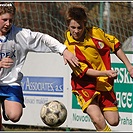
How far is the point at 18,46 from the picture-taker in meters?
8.65

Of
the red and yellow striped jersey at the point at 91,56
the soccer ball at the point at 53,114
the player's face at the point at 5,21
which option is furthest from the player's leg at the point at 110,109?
the player's face at the point at 5,21

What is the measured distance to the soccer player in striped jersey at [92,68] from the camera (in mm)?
8703

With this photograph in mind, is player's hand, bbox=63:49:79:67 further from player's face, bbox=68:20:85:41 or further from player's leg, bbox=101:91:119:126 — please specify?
player's leg, bbox=101:91:119:126

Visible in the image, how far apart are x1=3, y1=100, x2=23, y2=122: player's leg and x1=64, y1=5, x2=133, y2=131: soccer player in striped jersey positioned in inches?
31.8

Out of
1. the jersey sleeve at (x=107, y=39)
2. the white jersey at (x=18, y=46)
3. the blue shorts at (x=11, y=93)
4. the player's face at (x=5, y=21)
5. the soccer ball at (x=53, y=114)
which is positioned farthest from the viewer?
the soccer ball at (x=53, y=114)

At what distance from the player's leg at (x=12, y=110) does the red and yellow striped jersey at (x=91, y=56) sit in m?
0.82

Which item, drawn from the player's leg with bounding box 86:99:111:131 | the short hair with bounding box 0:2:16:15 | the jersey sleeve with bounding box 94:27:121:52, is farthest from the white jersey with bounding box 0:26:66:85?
the player's leg with bounding box 86:99:111:131

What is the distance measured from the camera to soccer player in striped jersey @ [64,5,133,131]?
870cm

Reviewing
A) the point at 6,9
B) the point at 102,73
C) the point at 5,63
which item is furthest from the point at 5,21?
the point at 102,73

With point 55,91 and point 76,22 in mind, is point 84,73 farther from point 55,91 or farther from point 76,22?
point 55,91

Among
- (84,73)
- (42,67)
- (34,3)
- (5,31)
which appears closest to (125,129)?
(42,67)

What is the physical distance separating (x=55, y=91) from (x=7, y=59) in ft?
11.5

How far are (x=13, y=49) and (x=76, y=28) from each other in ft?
2.78

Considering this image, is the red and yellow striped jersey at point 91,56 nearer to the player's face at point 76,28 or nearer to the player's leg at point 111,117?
the player's face at point 76,28
